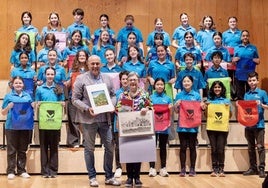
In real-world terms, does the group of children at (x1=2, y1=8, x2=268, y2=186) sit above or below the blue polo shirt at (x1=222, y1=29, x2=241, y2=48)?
below

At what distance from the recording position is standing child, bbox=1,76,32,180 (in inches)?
285

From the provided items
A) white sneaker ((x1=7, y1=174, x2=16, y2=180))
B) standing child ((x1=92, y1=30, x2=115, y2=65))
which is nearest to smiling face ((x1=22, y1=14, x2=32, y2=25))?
standing child ((x1=92, y1=30, x2=115, y2=65))

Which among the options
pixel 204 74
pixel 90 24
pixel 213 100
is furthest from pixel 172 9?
pixel 213 100

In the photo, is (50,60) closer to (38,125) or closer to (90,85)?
(38,125)

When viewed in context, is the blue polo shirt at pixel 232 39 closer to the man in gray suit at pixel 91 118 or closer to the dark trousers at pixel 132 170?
the man in gray suit at pixel 91 118

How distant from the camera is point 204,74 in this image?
873 cm

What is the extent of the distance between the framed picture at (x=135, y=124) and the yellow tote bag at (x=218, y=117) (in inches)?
70.4

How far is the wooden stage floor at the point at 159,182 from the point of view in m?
6.61

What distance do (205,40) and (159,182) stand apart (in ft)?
11.6

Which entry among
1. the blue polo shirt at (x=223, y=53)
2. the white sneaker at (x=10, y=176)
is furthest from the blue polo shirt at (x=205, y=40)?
the white sneaker at (x=10, y=176)

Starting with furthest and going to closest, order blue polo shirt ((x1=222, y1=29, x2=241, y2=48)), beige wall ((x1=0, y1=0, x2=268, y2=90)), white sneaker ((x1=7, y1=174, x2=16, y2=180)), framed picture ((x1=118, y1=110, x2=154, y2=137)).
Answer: beige wall ((x1=0, y1=0, x2=268, y2=90))
blue polo shirt ((x1=222, y1=29, x2=241, y2=48))
white sneaker ((x1=7, y1=174, x2=16, y2=180))
framed picture ((x1=118, y1=110, x2=154, y2=137))

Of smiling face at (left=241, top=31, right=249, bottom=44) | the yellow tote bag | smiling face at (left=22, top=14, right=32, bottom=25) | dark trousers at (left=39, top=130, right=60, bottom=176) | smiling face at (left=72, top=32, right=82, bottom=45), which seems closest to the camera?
dark trousers at (left=39, top=130, right=60, bottom=176)

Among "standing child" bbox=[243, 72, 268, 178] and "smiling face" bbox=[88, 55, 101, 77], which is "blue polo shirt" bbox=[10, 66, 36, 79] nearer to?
"smiling face" bbox=[88, 55, 101, 77]

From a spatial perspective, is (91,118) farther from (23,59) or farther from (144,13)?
(144,13)
